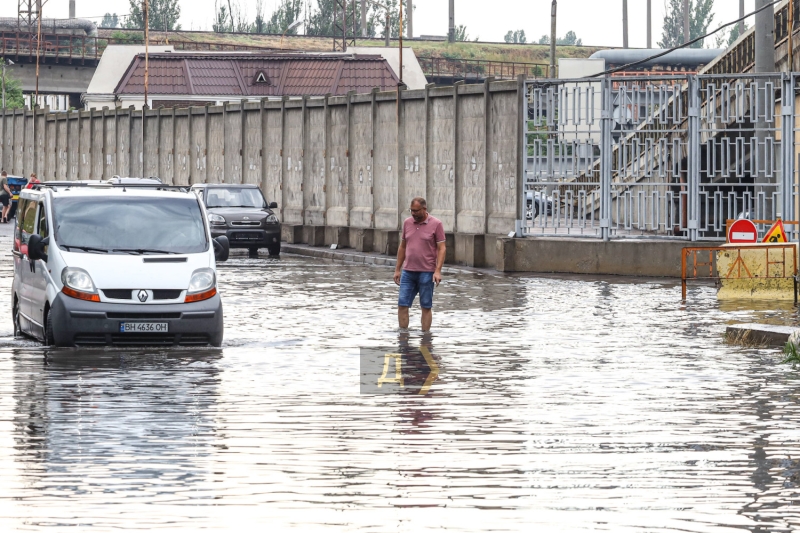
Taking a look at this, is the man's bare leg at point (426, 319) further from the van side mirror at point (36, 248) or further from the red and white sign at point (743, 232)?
the red and white sign at point (743, 232)

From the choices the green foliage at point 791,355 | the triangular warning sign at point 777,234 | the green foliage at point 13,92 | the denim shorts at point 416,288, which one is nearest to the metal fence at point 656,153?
the triangular warning sign at point 777,234

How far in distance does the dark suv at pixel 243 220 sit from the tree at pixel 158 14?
120 m

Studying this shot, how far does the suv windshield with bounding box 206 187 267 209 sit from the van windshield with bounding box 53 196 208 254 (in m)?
21.7

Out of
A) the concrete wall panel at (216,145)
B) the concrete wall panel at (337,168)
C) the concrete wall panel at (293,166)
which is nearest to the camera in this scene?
the concrete wall panel at (337,168)

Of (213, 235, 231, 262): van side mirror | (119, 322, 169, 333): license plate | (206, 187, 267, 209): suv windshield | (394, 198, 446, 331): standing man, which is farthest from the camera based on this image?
(206, 187, 267, 209): suv windshield

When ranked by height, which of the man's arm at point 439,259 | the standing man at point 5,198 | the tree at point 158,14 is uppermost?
the tree at point 158,14

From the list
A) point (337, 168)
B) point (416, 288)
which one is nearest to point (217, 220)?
point (337, 168)

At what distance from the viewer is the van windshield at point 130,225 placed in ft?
55.9

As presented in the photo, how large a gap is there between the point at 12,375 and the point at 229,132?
35894mm

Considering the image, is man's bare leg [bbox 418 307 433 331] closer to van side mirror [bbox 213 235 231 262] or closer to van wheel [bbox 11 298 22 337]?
van side mirror [bbox 213 235 231 262]

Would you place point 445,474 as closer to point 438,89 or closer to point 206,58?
point 438,89

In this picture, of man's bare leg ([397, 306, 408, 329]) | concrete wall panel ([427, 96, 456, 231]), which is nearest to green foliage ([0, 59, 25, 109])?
concrete wall panel ([427, 96, 456, 231])

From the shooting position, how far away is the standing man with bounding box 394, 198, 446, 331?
1906 cm

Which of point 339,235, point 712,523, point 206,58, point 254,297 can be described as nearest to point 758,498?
point 712,523
